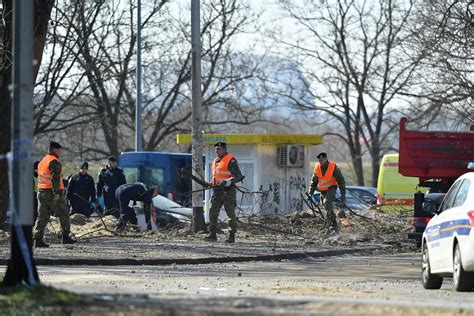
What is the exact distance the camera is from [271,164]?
31.3m

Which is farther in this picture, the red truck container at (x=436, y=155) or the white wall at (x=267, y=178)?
the white wall at (x=267, y=178)

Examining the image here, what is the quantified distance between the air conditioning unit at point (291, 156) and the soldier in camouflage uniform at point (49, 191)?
10.2 metres

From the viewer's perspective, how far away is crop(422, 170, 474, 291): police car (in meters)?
13.5

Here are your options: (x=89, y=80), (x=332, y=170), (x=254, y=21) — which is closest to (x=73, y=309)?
(x=332, y=170)

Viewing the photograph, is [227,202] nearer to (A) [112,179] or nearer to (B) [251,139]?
(A) [112,179]

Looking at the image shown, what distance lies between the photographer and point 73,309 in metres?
9.87

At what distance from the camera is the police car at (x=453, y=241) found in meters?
13.5

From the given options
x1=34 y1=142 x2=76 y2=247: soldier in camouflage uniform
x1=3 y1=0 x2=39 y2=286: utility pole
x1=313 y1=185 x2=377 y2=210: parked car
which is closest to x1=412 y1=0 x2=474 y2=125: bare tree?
x1=313 y1=185 x2=377 y2=210: parked car

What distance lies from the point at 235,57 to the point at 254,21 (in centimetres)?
164

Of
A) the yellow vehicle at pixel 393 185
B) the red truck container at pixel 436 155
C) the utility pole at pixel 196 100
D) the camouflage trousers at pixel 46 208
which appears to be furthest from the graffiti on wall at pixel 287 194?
the camouflage trousers at pixel 46 208

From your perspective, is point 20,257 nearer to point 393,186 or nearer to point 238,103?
point 393,186

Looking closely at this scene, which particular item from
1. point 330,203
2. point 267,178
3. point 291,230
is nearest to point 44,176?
point 291,230

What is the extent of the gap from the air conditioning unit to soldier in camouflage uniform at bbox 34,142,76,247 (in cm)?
1021

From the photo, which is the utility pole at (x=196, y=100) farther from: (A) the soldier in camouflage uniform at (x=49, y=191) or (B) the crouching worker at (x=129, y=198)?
(A) the soldier in camouflage uniform at (x=49, y=191)
